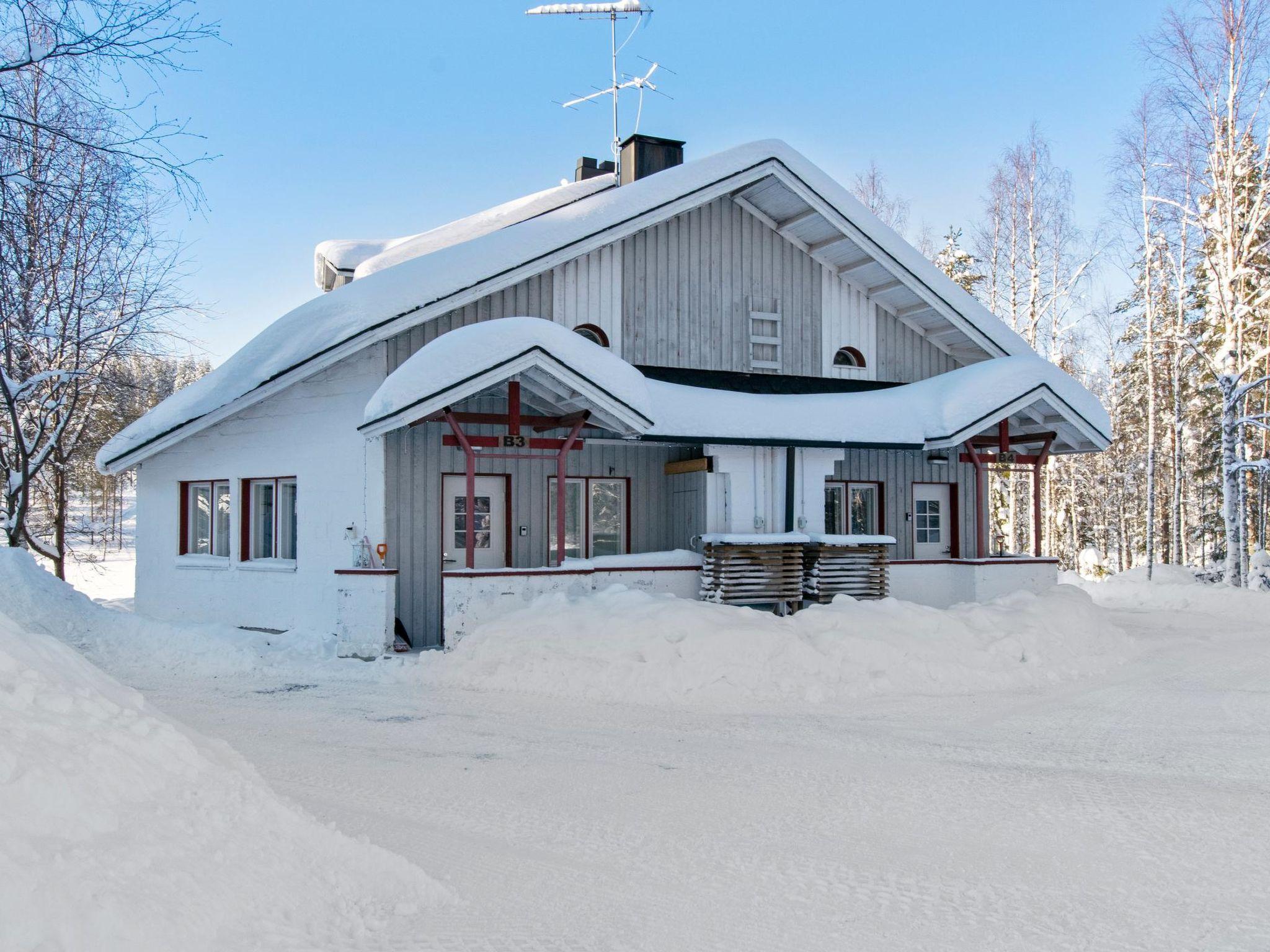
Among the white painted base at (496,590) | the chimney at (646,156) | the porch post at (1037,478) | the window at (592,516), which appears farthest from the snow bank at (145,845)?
the chimney at (646,156)

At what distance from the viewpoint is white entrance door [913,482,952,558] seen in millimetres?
16062

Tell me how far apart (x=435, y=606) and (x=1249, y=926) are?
9.77m

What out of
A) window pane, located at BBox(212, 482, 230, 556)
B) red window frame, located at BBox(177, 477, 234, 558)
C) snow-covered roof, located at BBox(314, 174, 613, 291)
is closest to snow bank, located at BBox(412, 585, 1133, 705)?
window pane, located at BBox(212, 482, 230, 556)

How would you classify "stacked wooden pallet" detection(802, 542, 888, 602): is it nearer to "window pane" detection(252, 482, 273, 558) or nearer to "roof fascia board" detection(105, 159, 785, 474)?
"roof fascia board" detection(105, 159, 785, 474)

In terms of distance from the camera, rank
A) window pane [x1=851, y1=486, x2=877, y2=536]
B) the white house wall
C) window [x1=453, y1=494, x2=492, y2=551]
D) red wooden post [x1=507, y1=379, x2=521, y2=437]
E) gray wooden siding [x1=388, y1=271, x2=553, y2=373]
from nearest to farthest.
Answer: red wooden post [x1=507, y1=379, x2=521, y2=437], the white house wall, gray wooden siding [x1=388, y1=271, x2=553, y2=373], window [x1=453, y1=494, x2=492, y2=551], window pane [x1=851, y1=486, x2=877, y2=536]

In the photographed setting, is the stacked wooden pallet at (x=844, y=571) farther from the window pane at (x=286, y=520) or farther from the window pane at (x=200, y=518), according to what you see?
the window pane at (x=200, y=518)

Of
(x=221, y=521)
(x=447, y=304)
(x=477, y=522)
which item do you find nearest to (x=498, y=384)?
(x=447, y=304)

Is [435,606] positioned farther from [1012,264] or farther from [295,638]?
[1012,264]

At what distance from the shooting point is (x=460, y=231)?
18.4 metres

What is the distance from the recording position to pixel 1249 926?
409 centimetres

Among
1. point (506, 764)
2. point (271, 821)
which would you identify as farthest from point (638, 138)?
point (271, 821)

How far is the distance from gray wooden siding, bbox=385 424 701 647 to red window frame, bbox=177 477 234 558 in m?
3.53

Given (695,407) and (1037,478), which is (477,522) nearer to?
(695,407)

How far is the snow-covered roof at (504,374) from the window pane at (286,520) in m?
2.74
